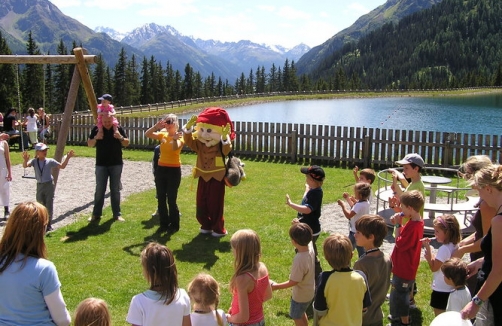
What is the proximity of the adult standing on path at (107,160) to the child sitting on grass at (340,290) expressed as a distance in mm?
6480

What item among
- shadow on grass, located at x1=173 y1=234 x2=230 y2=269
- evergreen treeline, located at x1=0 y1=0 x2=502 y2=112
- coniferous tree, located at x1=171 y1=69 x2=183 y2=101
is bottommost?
shadow on grass, located at x1=173 y1=234 x2=230 y2=269

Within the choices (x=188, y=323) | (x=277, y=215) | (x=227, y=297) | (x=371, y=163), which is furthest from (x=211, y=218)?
(x=371, y=163)

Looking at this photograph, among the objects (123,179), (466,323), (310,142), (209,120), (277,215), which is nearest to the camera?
(466,323)

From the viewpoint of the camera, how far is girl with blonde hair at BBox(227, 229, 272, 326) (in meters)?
4.07

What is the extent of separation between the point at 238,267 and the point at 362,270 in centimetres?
129

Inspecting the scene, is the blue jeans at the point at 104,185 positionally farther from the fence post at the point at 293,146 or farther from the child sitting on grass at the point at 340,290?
the fence post at the point at 293,146

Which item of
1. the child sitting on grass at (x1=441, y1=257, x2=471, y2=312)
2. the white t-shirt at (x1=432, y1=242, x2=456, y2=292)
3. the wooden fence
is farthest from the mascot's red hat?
the wooden fence

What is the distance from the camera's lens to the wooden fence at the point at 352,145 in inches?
616

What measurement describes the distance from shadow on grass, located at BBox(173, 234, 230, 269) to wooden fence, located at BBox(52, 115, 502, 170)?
8.84 metres

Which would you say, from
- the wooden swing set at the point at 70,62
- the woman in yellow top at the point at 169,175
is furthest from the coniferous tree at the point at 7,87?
the woman in yellow top at the point at 169,175

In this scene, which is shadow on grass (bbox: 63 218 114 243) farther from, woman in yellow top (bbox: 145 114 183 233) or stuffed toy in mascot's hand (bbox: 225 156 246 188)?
stuffed toy in mascot's hand (bbox: 225 156 246 188)

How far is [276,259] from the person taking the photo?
7.65 metres

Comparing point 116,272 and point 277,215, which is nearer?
point 116,272

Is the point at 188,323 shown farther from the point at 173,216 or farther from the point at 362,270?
the point at 173,216
